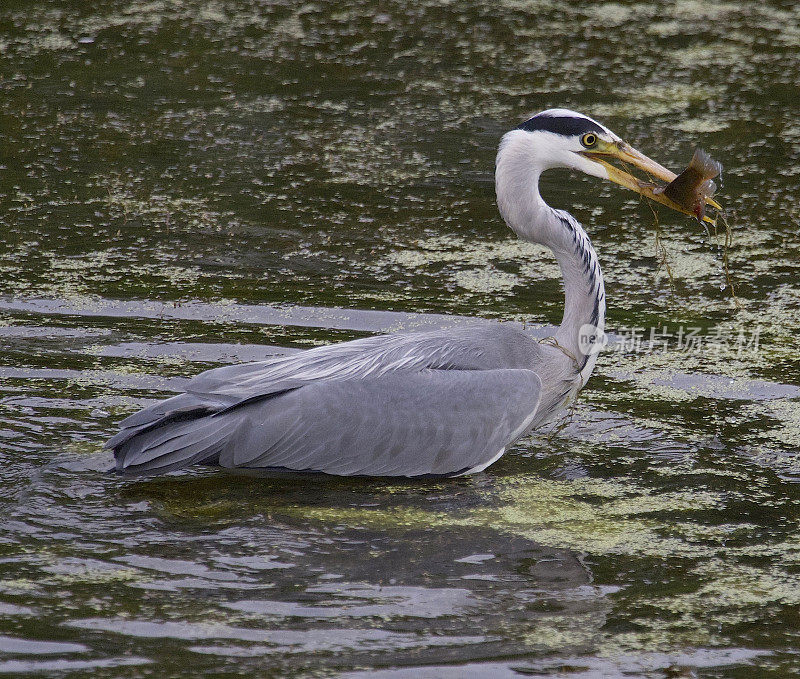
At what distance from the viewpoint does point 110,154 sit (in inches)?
360

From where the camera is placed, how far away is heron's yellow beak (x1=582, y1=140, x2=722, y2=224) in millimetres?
5664

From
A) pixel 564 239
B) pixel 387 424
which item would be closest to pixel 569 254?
pixel 564 239

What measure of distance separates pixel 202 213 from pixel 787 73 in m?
6.15

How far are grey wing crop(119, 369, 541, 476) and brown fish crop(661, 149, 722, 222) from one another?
3.90ft

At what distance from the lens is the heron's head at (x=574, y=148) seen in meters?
5.71

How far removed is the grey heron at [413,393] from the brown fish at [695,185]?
0.18 ft

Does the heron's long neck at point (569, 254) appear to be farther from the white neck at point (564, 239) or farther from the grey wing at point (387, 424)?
the grey wing at point (387, 424)

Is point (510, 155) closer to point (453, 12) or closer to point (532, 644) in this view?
point (532, 644)

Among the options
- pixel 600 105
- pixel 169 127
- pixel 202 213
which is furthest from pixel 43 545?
pixel 600 105

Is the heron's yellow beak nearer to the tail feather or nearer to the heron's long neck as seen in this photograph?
the heron's long neck
